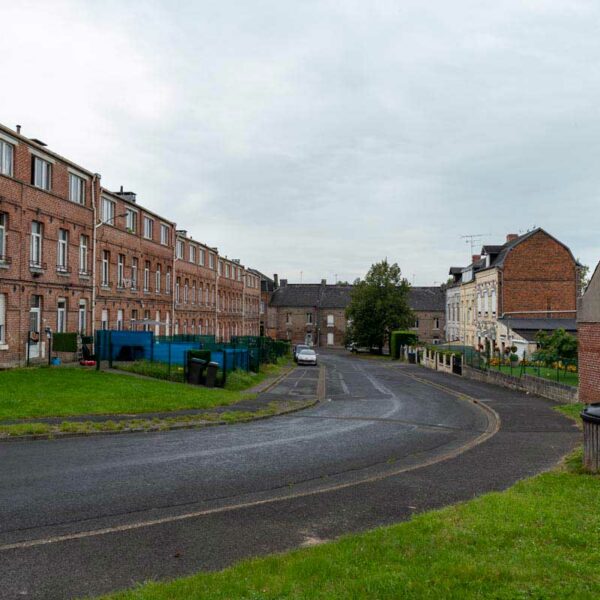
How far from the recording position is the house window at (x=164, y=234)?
4471cm

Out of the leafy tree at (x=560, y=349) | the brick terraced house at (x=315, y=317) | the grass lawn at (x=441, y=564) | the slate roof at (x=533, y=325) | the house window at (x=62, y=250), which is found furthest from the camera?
the brick terraced house at (x=315, y=317)

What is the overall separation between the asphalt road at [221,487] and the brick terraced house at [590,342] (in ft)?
15.1

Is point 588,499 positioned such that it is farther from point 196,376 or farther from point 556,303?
point 556,303

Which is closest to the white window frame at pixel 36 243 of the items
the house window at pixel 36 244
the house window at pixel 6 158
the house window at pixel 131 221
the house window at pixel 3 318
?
the house window at pixel 36 244

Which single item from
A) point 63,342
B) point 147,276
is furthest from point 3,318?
point 147,276

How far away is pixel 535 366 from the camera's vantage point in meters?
28.9

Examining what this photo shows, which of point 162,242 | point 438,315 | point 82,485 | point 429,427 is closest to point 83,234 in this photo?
point 162,242

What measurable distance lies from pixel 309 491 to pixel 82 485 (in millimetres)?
3622

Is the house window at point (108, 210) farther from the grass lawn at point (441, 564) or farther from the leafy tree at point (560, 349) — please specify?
the grass lawn at point (441, 564)

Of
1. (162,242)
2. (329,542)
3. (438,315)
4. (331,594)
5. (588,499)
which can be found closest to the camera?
(331,594)

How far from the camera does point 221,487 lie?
948cm

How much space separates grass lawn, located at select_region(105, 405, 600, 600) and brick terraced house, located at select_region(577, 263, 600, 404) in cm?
1512

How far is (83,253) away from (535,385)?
77.2 feet

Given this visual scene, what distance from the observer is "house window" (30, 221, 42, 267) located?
2627 cm
